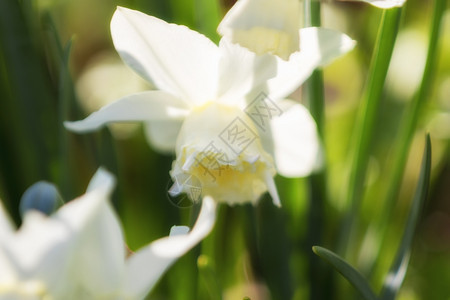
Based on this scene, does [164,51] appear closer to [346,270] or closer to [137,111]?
[137,111]

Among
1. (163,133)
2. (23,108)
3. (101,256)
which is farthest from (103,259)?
(23,108)

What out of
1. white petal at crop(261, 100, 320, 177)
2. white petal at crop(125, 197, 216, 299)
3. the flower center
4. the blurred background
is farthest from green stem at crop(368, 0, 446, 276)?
white petal at crop(125, 197, 216, 299)

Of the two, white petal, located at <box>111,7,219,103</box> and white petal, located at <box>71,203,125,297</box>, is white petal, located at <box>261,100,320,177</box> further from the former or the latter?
white petal, located at <box>71,203,125,297</box>

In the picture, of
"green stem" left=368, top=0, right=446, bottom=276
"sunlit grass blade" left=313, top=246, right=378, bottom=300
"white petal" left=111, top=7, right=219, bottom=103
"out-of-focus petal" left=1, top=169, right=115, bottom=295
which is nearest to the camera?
"out-of-focus petal" left=1, top=169, right=115, bottom=295

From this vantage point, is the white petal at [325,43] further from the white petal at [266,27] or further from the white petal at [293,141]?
the white petal at [293,141]

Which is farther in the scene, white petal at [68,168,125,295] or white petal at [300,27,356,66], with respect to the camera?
white petal at [300,27,356,66]

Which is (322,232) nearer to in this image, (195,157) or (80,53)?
(195,157)
